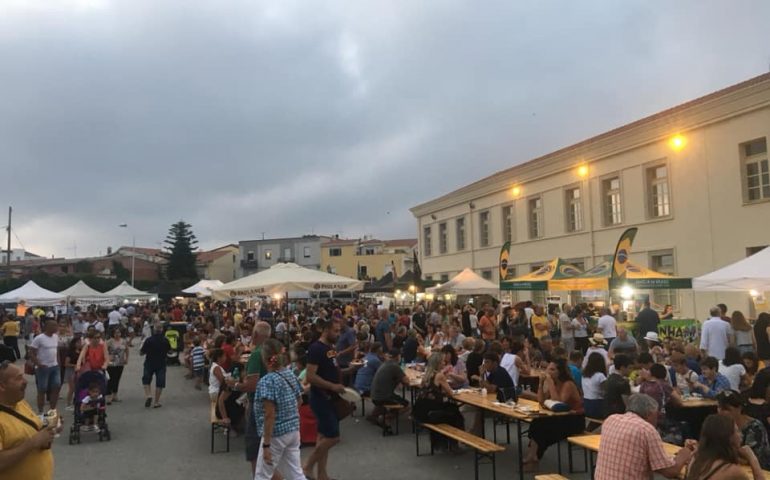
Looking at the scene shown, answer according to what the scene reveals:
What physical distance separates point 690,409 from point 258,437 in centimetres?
546

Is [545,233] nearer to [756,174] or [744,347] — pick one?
[756,174]

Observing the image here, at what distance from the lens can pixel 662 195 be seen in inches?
825

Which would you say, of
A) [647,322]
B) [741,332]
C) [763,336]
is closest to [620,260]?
[647,322]

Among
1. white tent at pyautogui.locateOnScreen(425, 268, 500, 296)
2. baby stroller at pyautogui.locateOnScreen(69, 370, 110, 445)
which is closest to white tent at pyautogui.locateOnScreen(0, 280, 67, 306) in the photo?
white tent at pyautogui.locateOnScreen(425, 268, 500, 296)

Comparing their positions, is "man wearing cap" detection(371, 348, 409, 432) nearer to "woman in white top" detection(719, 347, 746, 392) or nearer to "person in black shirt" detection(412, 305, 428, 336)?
"woman in white top" detection(719, 347, 746, 392)

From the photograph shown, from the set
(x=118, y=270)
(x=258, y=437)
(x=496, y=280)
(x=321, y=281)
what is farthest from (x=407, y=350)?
(x=118, y=270)

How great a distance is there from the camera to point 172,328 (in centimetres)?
2011

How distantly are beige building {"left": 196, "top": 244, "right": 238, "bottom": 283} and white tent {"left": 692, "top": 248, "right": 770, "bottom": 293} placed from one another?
237 feet

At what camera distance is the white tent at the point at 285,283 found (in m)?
14.4

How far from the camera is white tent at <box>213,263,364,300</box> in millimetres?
14359

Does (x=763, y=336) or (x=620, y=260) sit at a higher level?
(x=620, y=260)

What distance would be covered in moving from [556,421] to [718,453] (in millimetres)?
3710

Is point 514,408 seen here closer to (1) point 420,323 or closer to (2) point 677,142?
(1) point 420,323

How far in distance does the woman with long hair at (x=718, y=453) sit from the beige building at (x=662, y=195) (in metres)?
15.8
